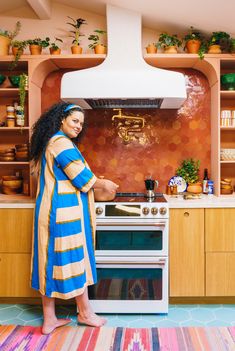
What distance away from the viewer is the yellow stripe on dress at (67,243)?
234 cm

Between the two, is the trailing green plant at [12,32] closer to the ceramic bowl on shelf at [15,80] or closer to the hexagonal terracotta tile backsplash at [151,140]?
the ceramic bowl on shelf at [15,80]

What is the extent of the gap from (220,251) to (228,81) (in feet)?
4.72

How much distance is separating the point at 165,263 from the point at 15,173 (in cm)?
168

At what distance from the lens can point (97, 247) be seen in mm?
2695

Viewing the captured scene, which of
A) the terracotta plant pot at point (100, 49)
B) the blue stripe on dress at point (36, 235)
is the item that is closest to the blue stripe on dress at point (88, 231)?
the blue stripe on dress at point (36, 235)

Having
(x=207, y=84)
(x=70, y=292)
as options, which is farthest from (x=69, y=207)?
(x=207, y=84)

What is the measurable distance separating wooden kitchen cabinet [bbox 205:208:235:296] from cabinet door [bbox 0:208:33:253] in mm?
1398

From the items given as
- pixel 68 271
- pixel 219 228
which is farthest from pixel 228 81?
pixel 68 271

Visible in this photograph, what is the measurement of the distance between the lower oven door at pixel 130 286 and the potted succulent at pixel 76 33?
→ 1.79 m

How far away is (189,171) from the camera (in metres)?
3.39

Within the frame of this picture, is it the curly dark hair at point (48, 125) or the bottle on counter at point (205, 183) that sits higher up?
the curly dark hair at point (48, 125)

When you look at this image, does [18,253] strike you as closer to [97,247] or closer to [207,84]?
[97,247]

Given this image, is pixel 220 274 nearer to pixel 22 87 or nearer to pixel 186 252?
pixel 186 252

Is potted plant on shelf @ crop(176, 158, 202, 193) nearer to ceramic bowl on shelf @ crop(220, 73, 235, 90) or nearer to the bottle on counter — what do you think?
the bottle on counter
